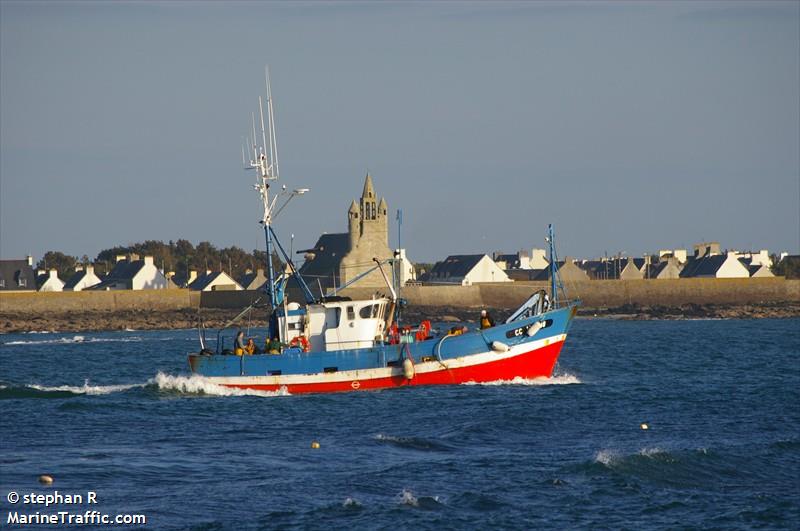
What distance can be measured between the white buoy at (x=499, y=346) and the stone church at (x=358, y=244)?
215 feet

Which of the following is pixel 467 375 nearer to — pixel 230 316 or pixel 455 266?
pixel 230 316

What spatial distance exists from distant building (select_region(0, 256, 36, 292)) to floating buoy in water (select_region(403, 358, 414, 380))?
241 ft

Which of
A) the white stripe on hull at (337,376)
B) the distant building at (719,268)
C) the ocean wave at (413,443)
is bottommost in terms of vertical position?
the ocean wave at (413,443)

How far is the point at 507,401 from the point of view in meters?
28.4

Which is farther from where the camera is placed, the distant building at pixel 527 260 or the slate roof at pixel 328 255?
the distant building at pixel 527 260

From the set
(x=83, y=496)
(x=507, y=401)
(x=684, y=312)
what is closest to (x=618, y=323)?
(x=684, y=312)

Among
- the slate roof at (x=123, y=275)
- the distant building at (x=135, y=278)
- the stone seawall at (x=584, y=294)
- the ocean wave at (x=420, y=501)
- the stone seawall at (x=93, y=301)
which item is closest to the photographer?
the ocean wave at (x=420, y=501)

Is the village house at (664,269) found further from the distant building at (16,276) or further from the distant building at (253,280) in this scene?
the distant building at (16,276)

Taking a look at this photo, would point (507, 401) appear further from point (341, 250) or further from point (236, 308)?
point (341, 250)

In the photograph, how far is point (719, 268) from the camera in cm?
10850

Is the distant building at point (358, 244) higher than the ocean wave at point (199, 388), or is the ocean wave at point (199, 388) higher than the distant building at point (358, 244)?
the distant building at point (358, 244)

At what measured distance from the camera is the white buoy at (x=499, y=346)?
31.4 meters

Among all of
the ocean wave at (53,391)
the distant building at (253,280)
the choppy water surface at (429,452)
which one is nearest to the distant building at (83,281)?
the distant building at (253,280)

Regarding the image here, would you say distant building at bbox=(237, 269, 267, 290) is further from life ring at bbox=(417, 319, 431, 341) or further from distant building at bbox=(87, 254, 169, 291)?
life ring at bbox=(417, 319, 431, 341)
